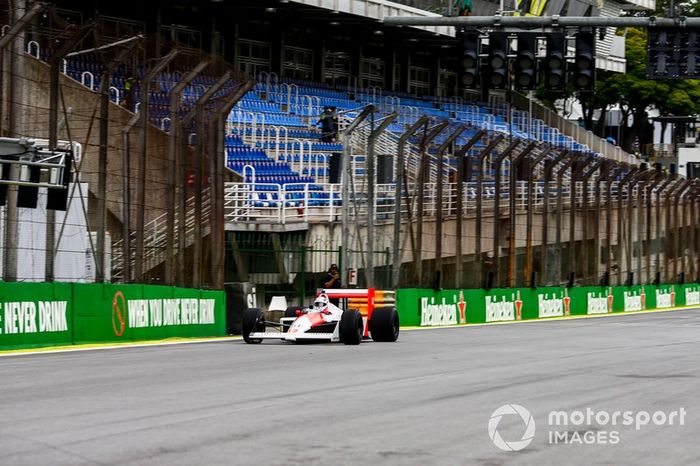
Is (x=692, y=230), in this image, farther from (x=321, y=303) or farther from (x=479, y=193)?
(x=321, y=303)

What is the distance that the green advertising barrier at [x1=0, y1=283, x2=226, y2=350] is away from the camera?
691 inches

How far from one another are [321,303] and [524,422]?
10.0 metres

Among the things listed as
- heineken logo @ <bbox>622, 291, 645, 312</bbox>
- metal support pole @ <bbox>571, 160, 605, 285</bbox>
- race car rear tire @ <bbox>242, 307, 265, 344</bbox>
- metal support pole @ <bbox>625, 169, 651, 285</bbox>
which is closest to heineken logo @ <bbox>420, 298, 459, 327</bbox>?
metal support pole @ <bbox>571, 160, 605, 285</bbox>

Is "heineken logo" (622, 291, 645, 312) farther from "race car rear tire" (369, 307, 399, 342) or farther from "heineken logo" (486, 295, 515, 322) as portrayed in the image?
"race car rear tire" (369, 307, 399, 342)

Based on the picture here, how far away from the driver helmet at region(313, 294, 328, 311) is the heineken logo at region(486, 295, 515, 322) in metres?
15.9

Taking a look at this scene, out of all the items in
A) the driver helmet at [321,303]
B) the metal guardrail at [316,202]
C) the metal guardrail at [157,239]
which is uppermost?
the metal guardrail at [316,202]

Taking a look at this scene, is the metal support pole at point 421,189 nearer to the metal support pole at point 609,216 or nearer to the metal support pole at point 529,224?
the metal support pole at point 529,224

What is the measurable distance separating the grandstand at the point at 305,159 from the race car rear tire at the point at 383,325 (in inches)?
130

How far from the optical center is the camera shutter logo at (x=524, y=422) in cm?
860

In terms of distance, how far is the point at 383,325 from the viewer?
20.8 metres

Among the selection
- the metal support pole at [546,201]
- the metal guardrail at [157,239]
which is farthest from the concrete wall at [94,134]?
the metal support pole at [546,201]

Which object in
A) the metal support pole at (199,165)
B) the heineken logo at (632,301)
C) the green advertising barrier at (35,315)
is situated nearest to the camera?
the green advertising barrier at (35,315)

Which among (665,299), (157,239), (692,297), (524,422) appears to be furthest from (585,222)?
(524,422)

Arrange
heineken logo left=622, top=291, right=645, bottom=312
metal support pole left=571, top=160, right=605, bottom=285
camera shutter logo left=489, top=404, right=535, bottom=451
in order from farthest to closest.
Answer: heineken logo left=622, top=291, right=645, bottom=312, metal support pole left=571, top=160, right=605, bottom=285, camera shutter logo left=489, top=404, right=535, bottom=451
